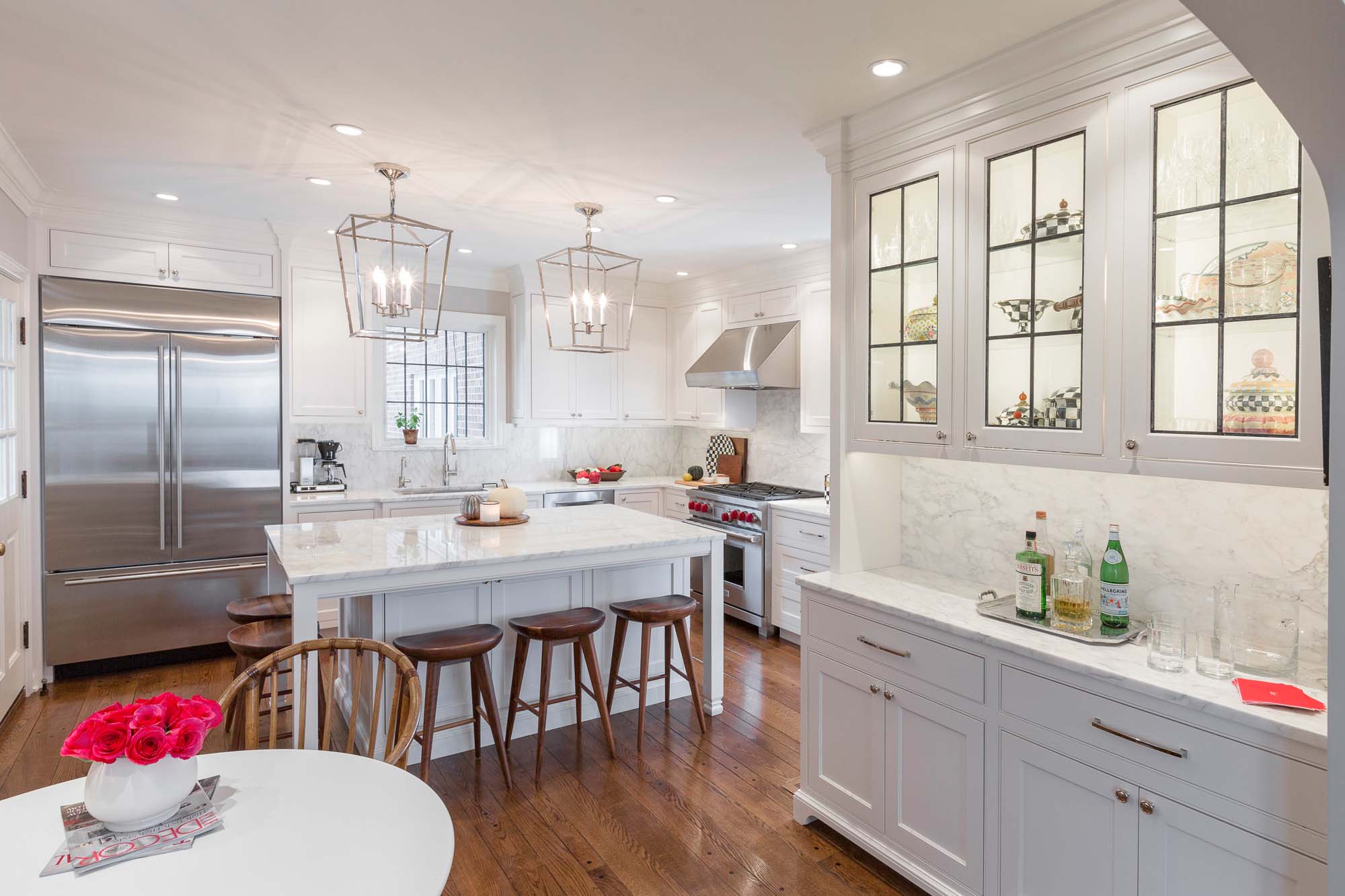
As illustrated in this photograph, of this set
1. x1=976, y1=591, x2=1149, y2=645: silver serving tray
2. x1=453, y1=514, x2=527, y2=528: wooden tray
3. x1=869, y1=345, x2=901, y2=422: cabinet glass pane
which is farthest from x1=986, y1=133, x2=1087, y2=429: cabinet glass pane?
x1=453, y1=514, x2=527, y2=528: wooden tray

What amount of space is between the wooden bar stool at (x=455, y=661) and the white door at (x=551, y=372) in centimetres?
282

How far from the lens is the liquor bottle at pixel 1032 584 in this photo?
2094 mm

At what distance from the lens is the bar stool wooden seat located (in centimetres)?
311

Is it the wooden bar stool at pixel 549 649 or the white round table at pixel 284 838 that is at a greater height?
the white round table at pixel 284 838

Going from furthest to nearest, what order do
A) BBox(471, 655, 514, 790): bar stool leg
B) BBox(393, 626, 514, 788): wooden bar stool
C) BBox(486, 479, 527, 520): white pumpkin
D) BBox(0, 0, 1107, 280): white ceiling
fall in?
BBox(486, 479, 527, 520): white pumpkin < BBox(471, 655, 514, 790): bar stool leg < BBox(393, 626, 514, 788): wooden bar stool < BBox(0, 0, 1107, 280): white ceiling

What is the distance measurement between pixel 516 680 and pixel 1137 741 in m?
2.28

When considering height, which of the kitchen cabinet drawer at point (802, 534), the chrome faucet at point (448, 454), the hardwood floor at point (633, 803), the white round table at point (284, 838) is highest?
the chrome faucet at point (448, 454)

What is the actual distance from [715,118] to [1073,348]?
1519mm

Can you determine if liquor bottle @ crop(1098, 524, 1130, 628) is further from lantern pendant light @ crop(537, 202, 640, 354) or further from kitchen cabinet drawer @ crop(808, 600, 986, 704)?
lantern pendant light @ crop(537, 202, 640, 354)

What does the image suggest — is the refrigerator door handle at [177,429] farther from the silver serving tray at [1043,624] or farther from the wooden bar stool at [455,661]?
the silver serving tray at [1043,624]

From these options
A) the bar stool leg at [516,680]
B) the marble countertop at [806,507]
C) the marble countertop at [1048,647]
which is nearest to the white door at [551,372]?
the marble countertop at [806,507]

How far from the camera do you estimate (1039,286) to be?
2.10 m

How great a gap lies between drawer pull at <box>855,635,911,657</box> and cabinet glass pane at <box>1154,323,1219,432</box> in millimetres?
924

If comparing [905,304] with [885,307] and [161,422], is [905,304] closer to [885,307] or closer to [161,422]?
[885,307]
